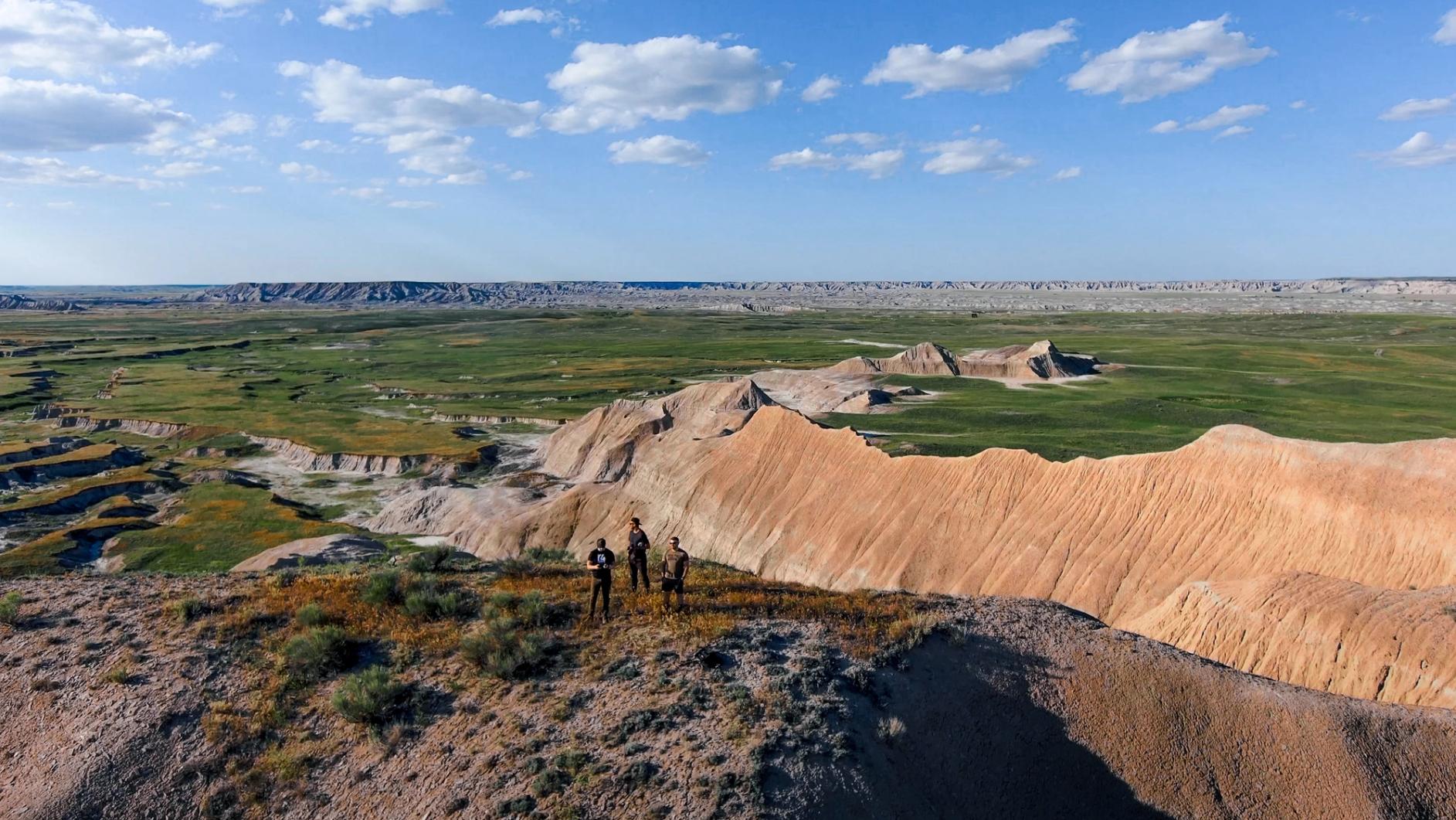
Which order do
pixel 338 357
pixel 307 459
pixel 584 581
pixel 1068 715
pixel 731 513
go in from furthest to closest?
pixel 338 357, pixel 307 459, pixel 731 513, pixel 584 581, pixel 1068 715

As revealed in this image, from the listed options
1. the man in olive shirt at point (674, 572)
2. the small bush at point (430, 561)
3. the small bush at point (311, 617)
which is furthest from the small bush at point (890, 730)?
the small bush at point (430, 561)

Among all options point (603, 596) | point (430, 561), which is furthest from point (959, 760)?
point (430, 561)

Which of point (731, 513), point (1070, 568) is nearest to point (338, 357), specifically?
point (731, 513)

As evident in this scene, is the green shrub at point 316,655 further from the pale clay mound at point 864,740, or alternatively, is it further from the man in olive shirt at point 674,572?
the man in olive shirt at point 674,572

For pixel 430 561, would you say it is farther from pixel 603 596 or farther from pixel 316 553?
pixel 316 553

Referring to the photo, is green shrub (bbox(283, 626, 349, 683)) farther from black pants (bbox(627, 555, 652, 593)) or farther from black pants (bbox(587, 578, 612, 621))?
black pants (bbox(627, 555, 652, 593))

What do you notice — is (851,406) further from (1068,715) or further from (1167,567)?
(1068,715)
